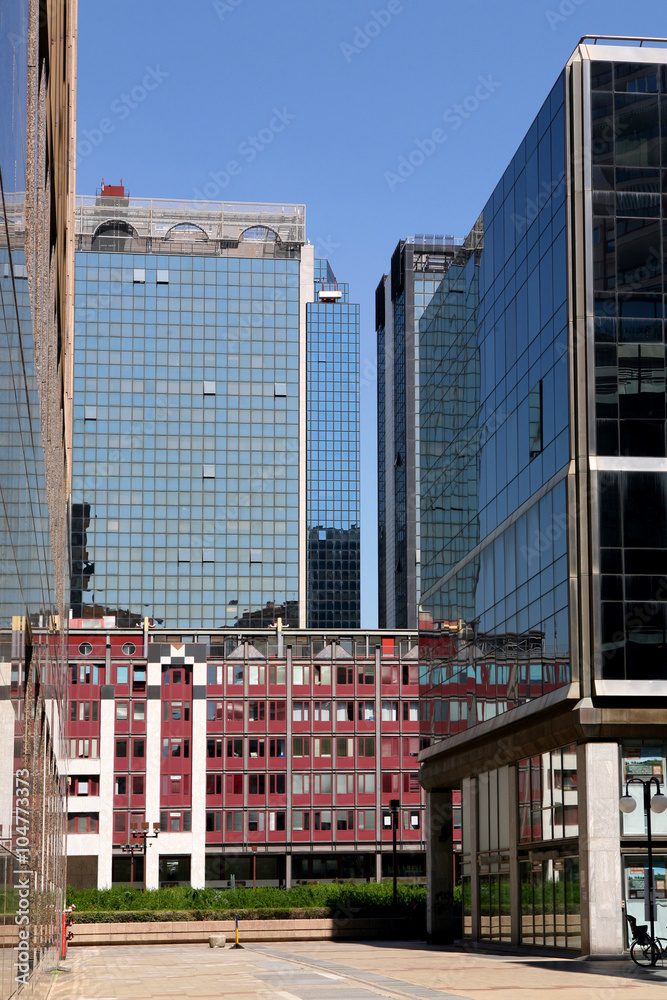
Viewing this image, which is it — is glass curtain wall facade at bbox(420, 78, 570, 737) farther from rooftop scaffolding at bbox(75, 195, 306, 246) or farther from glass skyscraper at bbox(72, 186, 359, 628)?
rooftop scaffolding at bbox(75, 195, 306, 246)

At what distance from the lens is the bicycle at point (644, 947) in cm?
3347

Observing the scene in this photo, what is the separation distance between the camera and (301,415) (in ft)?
556

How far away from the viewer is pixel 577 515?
37844 millimetres

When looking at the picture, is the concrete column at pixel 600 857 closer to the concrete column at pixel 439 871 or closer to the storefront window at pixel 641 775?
the storefront window at pixel 641 775

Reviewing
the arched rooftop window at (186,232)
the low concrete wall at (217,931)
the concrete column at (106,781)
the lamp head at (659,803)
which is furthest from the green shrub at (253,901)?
the arched rooftop window at (186,232)

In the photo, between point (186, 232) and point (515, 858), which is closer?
point (515, 858)

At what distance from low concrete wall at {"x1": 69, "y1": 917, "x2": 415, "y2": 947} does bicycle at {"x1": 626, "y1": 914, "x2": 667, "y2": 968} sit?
2841cm

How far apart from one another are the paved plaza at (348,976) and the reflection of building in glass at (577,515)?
2708mm

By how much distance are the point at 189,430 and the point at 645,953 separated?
141 metres

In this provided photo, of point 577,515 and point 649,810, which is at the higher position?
point 577,515

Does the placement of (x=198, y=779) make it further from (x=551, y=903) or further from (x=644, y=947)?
(x=644, y=947)

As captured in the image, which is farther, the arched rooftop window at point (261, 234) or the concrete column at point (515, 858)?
the arched rooftop window at point (261, 234)

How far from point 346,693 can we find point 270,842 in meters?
14.1

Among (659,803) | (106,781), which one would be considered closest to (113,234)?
(106,781)
